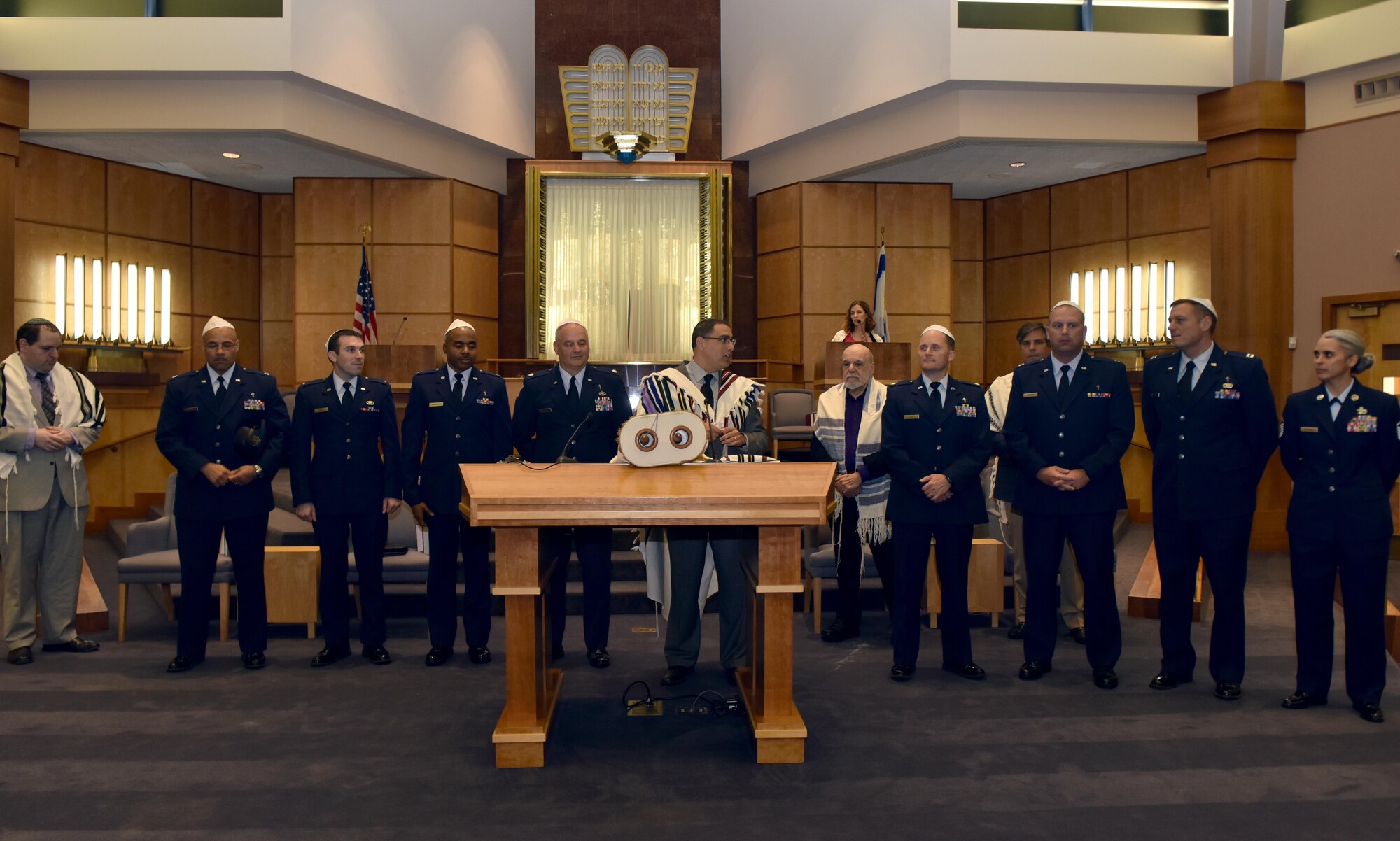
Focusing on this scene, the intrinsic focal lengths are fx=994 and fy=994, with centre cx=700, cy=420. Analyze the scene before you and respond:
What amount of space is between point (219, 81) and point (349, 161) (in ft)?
4.96

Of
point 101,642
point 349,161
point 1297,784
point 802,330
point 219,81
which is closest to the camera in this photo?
point 1297,784

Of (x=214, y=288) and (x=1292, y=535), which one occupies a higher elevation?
(x=214, y=288)

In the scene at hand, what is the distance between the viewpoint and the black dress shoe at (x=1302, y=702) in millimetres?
3834

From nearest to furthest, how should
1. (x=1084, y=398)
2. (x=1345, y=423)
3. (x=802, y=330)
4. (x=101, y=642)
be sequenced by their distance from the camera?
(x=1345, y=423)
(x=1084, y=398)
(x=101, y=642)
(x=802, y=330)

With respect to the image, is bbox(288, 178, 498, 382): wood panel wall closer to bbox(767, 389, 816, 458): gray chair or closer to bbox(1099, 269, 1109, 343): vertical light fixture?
bbox(767, 389, 816, 458): gray chair

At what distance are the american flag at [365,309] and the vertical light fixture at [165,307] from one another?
6.26ft

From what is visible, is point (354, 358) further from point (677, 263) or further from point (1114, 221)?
point (1114, 221)

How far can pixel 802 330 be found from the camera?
10664mm

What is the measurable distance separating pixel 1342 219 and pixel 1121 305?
2.28 metres

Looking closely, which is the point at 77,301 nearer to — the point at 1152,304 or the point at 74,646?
the point at 74,646

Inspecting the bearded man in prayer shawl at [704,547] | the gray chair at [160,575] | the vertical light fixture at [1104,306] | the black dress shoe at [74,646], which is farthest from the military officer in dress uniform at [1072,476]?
the vertical light fixture at [1104,306]

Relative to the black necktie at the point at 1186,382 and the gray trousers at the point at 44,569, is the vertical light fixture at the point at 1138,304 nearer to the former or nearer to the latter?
the black necktie at the point at 1186,382

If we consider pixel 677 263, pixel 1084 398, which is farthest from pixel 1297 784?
pixel 677 263

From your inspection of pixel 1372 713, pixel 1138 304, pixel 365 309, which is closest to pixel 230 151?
pixel 365 309
